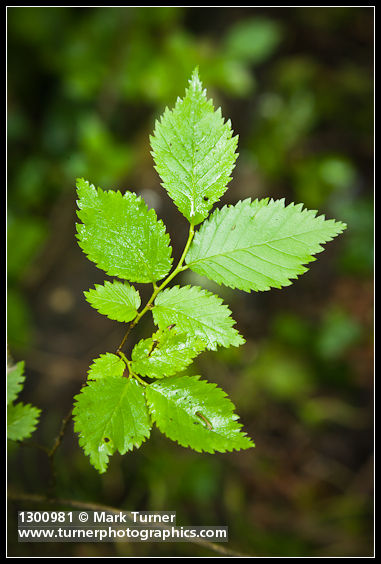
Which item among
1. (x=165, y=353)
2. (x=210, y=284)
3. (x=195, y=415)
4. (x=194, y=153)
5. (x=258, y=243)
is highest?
(x=210, y=284)

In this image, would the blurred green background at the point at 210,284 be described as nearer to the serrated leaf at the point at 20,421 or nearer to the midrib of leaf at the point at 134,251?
the serrated leaf at the point at 20,421

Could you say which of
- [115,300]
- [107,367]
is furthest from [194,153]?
[107,367]

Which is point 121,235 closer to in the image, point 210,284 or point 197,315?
point 197,315

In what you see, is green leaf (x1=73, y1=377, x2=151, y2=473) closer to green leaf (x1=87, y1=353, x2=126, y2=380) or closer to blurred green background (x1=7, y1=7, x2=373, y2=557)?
green leaf (x1=87, y1=353, x2=126, y2=380)

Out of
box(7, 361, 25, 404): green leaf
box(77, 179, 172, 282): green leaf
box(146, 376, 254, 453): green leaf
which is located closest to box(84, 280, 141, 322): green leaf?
box(77, 179, 172, 282): green leaf

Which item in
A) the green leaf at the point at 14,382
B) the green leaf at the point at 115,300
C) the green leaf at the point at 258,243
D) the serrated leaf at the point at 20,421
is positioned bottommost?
the serrated leaf at the point at 20,421

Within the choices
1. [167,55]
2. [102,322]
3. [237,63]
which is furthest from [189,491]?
[237,63]

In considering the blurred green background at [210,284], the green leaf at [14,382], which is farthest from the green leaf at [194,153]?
the blurred green background at [210,284]
